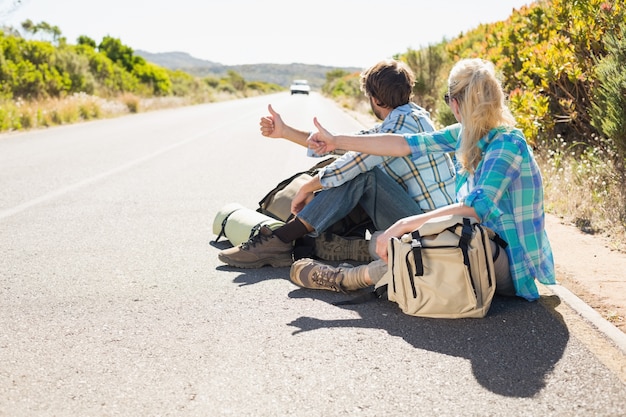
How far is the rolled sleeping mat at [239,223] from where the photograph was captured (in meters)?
5.29

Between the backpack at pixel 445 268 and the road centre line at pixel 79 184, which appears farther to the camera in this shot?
the road centre line at pixel 79 184

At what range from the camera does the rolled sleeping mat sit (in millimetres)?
5293

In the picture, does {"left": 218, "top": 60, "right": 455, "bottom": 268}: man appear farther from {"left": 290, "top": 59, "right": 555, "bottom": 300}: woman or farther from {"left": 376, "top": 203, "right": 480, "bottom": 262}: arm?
{"left": 376, "top": 203, "right": 480, "bottom": 262}: arm

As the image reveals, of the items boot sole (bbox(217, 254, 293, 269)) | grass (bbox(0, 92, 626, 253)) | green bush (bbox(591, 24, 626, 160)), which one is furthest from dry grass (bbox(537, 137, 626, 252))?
boot sole (bbox(217, 254, 293, 269))

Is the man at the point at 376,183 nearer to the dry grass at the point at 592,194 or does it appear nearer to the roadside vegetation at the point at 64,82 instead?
the dry grass at the point at 592,194

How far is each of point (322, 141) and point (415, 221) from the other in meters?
0.78

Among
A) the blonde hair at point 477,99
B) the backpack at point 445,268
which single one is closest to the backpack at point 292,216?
the backpack at point 445,268

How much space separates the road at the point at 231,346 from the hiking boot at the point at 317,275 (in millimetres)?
75

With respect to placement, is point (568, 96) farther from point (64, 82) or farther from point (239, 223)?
point (64, 82)

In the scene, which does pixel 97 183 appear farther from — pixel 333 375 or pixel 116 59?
pixel 116 59

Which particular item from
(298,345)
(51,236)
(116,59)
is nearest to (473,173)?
(298,345)

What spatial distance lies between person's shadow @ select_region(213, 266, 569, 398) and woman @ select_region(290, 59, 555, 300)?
0.18 metres

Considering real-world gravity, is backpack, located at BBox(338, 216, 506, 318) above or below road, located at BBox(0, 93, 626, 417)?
above

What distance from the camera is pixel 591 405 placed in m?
2.87
